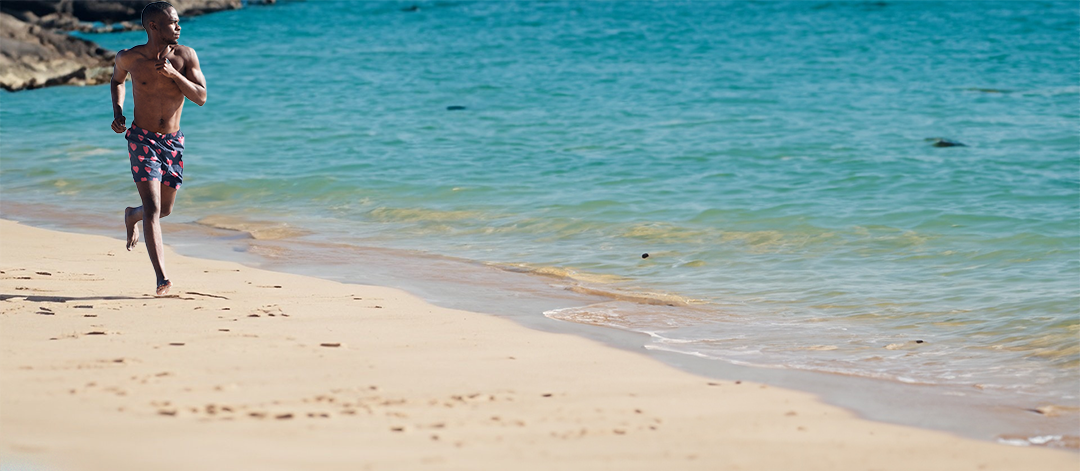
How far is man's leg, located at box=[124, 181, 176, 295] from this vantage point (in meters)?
5.33

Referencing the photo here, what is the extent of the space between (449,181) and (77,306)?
646cm

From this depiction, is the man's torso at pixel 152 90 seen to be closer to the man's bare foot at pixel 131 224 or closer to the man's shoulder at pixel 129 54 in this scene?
the man's shoulder at pixel 129 54

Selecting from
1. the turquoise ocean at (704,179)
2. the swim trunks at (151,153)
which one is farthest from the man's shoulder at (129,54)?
the turquoise ocean at (704,179)

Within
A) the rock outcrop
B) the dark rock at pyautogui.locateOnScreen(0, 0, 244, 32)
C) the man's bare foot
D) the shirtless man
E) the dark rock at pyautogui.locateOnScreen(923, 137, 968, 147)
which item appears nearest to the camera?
the shirtless man

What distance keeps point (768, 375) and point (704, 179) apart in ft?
23.0

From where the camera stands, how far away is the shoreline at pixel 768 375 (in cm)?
388

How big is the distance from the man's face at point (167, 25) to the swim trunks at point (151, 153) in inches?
20.4

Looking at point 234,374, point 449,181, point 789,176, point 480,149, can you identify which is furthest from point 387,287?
point 480,149

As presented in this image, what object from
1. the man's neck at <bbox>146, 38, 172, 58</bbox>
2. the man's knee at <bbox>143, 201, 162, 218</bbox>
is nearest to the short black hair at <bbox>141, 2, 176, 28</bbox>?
the man's neck at <bbox>146, 38, 172, 58</bbox>

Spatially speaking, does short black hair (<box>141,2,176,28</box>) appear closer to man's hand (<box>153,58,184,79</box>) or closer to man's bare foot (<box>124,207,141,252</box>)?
man's hand (<box>153,58,184,79</box>)

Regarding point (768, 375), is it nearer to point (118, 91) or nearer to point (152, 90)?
point (152, 90)

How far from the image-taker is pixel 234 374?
3953 millimetres

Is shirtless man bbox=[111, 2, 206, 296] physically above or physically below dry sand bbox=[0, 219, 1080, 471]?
above

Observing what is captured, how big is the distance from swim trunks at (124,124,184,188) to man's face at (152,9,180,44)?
20.4 inches
